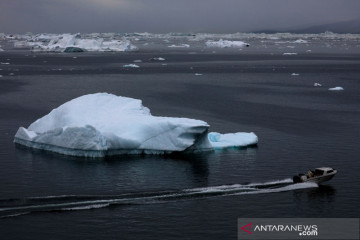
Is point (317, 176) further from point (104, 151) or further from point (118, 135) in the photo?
point (104, 151)

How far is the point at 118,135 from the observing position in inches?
1451

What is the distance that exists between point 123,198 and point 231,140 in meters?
13.8

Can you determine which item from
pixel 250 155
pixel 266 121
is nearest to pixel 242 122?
pixel 266 121

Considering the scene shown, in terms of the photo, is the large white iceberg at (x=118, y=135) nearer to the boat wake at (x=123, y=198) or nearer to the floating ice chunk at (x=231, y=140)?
the floating ice chunk at (x=231, y=140)

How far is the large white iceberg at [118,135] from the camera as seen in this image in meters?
36.5

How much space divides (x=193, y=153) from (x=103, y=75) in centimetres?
6127

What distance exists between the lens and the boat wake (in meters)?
26.6

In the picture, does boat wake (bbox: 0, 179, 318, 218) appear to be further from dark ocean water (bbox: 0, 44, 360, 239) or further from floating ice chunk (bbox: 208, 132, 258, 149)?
floating ice chunk (bbox: 208, 132, 258, 149)

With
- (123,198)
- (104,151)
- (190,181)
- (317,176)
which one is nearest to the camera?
(123,198)

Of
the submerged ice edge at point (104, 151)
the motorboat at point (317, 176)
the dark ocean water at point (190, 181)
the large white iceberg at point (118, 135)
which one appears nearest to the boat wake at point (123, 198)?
the dark ocean water at point (190, 181)

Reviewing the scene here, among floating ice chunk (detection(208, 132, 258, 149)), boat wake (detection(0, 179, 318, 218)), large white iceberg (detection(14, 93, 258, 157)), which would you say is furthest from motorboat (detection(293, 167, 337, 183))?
floating ice chunk (detection(208, 132, 258, 149))

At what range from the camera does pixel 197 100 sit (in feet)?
213

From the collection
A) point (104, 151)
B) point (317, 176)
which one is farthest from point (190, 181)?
point (104, 151)

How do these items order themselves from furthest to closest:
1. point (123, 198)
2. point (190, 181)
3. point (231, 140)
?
point (231, 140), point (190, 181), point (123, 198)
